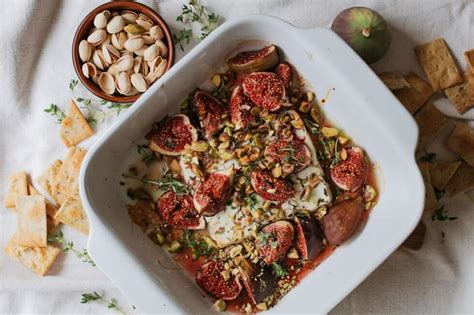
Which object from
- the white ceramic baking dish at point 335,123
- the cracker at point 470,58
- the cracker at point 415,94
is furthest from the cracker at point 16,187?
the cracker at point 470,58

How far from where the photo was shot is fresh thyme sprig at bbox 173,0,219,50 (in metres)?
2.27

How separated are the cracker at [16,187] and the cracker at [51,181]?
0.06 m

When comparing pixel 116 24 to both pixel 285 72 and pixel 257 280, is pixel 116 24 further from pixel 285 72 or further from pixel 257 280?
pixel 257 280

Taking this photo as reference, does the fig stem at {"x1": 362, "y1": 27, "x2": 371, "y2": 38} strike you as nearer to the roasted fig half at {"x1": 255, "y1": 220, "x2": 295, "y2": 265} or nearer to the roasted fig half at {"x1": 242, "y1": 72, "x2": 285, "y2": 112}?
the roasted fig half at {"x1": 242, "y1": 72, "x2": 285, "y2": 112}

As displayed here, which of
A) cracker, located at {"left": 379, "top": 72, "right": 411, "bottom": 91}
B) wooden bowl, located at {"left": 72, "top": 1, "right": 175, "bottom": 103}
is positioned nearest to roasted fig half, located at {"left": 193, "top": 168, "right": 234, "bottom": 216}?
wooden bowl, located at {"left": 72, "top": 1, "right": 175, "bottom": 103}

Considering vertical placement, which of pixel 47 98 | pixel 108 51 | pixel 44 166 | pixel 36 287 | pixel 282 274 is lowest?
pixel 36 287

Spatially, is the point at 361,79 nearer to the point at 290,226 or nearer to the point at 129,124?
the point at 290,226

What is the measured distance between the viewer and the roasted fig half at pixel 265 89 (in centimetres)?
214

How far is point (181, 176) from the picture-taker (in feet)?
7.31

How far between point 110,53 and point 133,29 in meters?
0.11

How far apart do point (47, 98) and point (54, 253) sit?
55 centimetres

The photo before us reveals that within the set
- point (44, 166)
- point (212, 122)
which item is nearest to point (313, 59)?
point (212, 122)

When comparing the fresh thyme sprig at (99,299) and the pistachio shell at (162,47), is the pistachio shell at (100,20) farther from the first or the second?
the fresh thyme sprig at (99,299)

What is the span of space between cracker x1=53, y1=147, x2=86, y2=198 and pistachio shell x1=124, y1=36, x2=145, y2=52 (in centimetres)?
40
